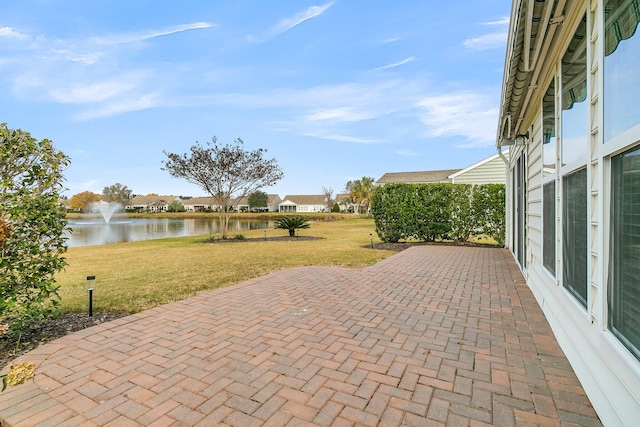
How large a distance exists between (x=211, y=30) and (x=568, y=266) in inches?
472

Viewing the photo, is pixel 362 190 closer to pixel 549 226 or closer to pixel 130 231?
pixel 130 231

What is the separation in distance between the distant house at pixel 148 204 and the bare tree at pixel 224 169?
2549 inches

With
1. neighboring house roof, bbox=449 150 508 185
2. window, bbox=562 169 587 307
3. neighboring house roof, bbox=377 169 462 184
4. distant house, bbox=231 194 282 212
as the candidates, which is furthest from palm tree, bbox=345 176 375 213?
window, bbox=562 169 587 307

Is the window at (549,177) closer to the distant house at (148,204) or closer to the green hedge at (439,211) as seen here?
the green hedge at (439,211)

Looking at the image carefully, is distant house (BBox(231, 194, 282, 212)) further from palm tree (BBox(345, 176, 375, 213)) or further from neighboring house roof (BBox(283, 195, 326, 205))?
palm tree (BBox(345, 176, 375, 213))

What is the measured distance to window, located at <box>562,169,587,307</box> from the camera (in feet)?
6.82

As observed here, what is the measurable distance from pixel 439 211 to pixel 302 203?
6506 cm

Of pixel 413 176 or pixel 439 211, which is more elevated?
pixel 413 176

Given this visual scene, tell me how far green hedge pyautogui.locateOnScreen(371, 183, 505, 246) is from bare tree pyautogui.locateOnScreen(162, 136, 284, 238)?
23.5 ft

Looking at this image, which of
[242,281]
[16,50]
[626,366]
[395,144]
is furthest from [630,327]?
[395,144]

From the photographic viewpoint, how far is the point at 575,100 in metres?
2.33

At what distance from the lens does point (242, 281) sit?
18.1ft

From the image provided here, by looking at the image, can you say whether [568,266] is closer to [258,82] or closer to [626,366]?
[626,366]

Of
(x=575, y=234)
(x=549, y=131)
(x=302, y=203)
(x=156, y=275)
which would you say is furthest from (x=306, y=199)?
(x=575, y=234)
